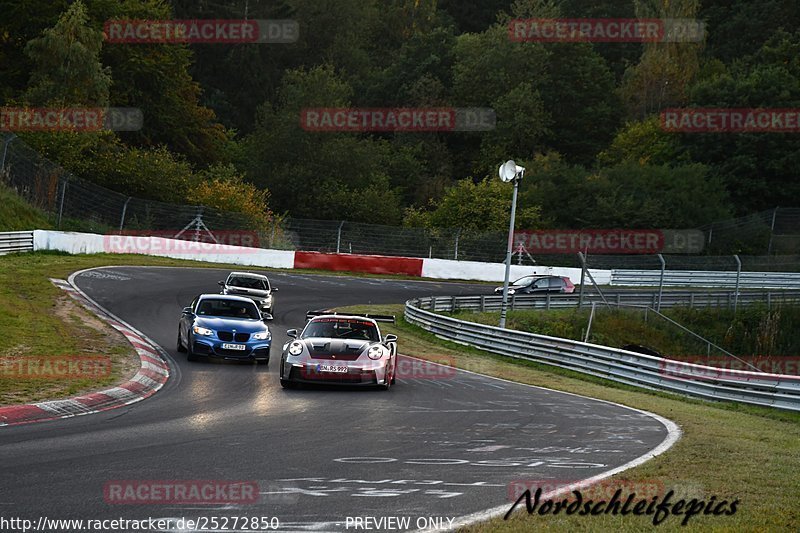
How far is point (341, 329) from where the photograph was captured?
18219 mm

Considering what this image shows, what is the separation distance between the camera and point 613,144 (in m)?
81.6

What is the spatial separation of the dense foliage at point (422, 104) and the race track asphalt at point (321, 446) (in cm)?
3908

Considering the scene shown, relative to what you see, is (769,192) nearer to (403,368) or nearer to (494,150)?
(494,150)

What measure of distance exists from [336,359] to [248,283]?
43.5 feet

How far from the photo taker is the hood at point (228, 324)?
19.9m

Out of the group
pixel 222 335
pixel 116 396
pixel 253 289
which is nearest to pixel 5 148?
pixel 253 289

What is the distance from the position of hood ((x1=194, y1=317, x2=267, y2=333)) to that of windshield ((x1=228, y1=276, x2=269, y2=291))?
9.10 meters

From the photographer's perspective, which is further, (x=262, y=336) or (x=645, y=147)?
(x=645, y=147)

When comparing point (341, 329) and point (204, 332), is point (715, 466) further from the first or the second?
point (204, 332)

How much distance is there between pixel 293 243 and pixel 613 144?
41.6 meters

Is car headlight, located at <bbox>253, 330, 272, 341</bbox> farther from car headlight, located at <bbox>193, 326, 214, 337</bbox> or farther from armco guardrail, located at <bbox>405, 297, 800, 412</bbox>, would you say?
armco guardrail, located at <bbox>405, 297, 800, 412</bbox>

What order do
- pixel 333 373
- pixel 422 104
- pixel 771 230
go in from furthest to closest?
pixel 422 104
pixel 771 230
pixel 333 373

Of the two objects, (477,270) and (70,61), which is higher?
(70,61)

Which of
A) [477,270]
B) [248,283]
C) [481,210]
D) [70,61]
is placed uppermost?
[70,61]
